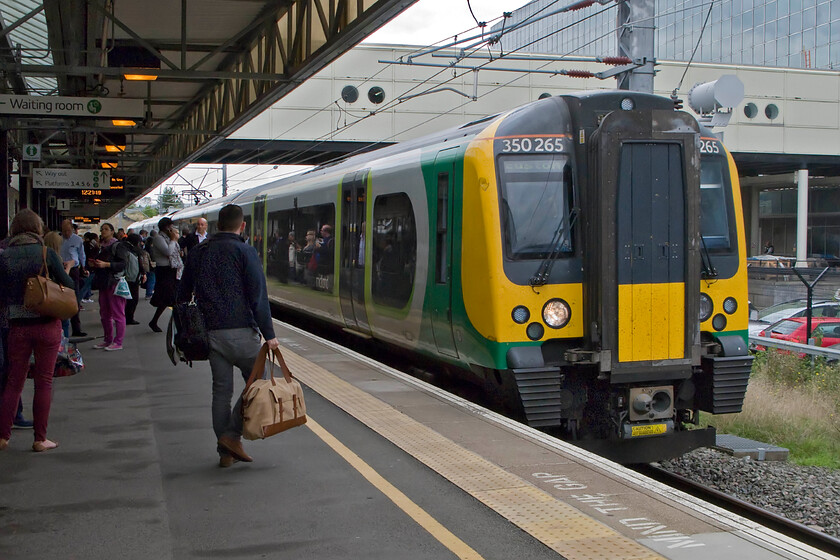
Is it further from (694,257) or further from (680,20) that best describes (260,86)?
(680,20)

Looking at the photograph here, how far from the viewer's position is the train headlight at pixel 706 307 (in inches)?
323

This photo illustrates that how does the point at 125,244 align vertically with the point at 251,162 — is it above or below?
below

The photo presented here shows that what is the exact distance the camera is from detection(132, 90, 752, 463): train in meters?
7.71

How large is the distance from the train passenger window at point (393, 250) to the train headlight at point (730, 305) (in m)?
3.17

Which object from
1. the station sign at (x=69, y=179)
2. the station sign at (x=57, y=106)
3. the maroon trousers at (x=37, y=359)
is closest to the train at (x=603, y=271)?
the maroon trousers at (x=37, y=359)

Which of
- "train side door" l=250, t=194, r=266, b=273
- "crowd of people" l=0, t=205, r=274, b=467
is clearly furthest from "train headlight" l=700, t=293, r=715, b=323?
"train side door" l=250, t=194, r=266, b=273

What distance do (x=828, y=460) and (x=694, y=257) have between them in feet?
11.8

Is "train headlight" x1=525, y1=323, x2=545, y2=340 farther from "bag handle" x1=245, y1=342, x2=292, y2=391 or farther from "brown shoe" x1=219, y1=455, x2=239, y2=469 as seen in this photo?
"brown shoe" x1=219, y1=455, x2=239, y2=469

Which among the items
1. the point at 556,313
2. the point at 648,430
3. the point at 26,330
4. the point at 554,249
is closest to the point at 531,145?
the point at 554,249

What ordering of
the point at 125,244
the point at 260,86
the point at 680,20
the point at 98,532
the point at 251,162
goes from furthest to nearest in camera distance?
the point at 680,20, the point at 251,162, the point at 260,86, the point at 125,244, the point at 98,532

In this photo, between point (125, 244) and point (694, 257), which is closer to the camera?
point (694, 257)

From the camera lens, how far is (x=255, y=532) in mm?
4895

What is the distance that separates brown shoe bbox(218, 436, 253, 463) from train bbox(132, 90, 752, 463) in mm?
2438

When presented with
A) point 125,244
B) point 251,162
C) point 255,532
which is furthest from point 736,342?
point 251,162
